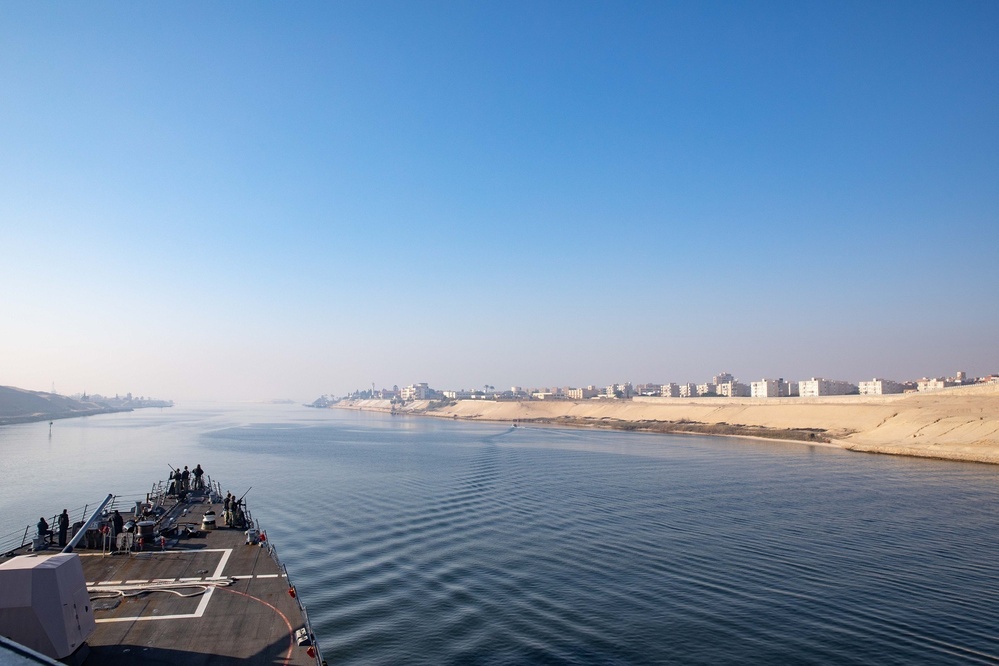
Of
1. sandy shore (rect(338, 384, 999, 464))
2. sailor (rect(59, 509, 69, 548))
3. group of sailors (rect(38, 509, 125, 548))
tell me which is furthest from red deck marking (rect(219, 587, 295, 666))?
sandy shore (rect(338, 384, 999, 464))

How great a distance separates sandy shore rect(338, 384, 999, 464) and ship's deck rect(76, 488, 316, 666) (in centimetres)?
8876

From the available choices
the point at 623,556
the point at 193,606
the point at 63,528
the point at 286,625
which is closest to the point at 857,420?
the point at 623,556

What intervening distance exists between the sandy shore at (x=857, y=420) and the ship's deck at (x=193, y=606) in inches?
3495

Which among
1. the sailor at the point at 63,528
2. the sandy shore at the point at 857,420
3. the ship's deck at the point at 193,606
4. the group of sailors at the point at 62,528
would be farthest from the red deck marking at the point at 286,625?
the sandy shore at the point at 857,420

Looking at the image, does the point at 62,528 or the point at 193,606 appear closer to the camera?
the point at 193,606

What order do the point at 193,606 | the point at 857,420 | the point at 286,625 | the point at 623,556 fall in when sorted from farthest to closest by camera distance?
1. the point at 857,420
2. the point at 623,556
3. the point at 193,606
4. the point at 286,625

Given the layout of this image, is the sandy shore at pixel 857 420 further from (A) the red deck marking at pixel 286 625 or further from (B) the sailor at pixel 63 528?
(B) the sailor at pixel 63 528

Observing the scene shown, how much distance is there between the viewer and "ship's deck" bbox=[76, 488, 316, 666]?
14805mm

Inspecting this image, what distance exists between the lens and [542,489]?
52688mm

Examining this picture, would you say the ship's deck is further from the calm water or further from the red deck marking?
the calm water

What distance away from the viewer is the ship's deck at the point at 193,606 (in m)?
14.8

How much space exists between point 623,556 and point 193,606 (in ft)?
70.2

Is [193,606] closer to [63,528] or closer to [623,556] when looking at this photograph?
[63,528]

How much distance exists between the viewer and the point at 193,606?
18.0 metres
